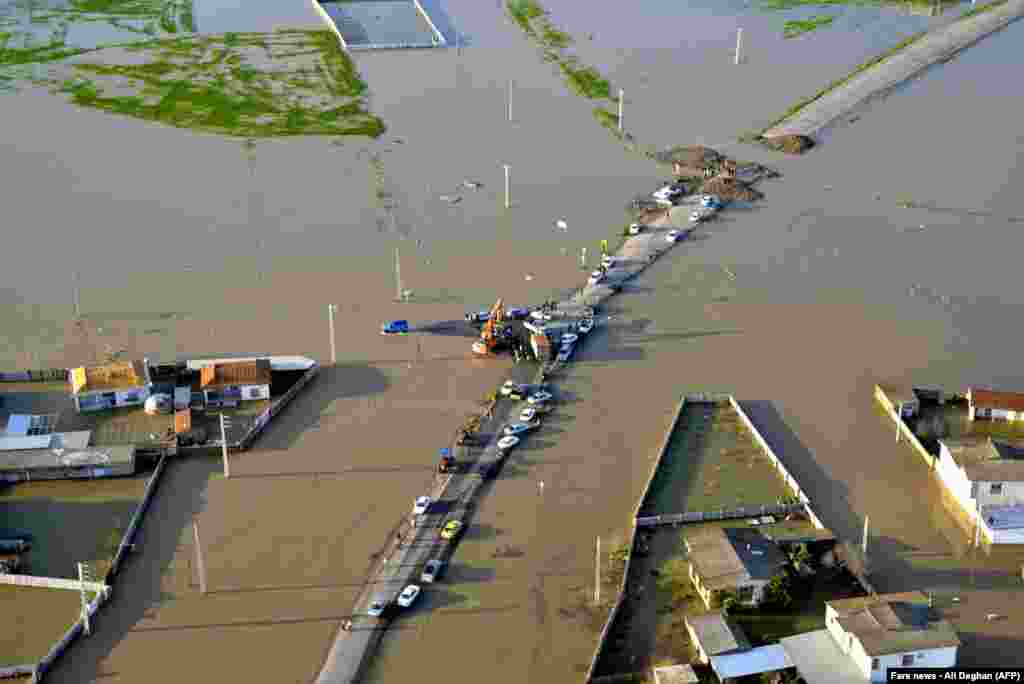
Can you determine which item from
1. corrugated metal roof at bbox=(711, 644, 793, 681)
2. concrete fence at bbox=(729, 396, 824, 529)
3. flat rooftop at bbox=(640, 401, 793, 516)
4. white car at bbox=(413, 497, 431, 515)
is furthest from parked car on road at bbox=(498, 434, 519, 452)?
corrugated metal roof at bbox=(711, 644, 793, 681)

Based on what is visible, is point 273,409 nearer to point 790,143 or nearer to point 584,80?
point 790,143

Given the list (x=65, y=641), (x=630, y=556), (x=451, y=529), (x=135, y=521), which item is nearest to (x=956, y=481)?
(x=630, y=556)

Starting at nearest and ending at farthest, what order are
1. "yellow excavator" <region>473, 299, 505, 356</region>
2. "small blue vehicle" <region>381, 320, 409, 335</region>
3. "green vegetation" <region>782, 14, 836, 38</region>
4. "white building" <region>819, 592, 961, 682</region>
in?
"white building" <region>819, 592, 961, 682</region>, "yellow excavator" <region>473, 299, 505, 356</region>, "small blue vehicle" <region>381, 320, 409, 335</region>, "green vegetation" <region>782, 14, 836, 38</region>

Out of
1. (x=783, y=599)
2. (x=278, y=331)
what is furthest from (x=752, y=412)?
(x=278, y=331)

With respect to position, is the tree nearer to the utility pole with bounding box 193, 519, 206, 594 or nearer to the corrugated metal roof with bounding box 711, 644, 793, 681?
the corrugated metal roof with bounding box 711, 644, 793, 681

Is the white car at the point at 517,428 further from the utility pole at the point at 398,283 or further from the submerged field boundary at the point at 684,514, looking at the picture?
the utility pole at the point at 398,283

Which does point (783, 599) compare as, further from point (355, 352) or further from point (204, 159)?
point (204, 159)

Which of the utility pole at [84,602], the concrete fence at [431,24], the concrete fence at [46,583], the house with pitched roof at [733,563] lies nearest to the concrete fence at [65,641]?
the utility pole at [84,602]
